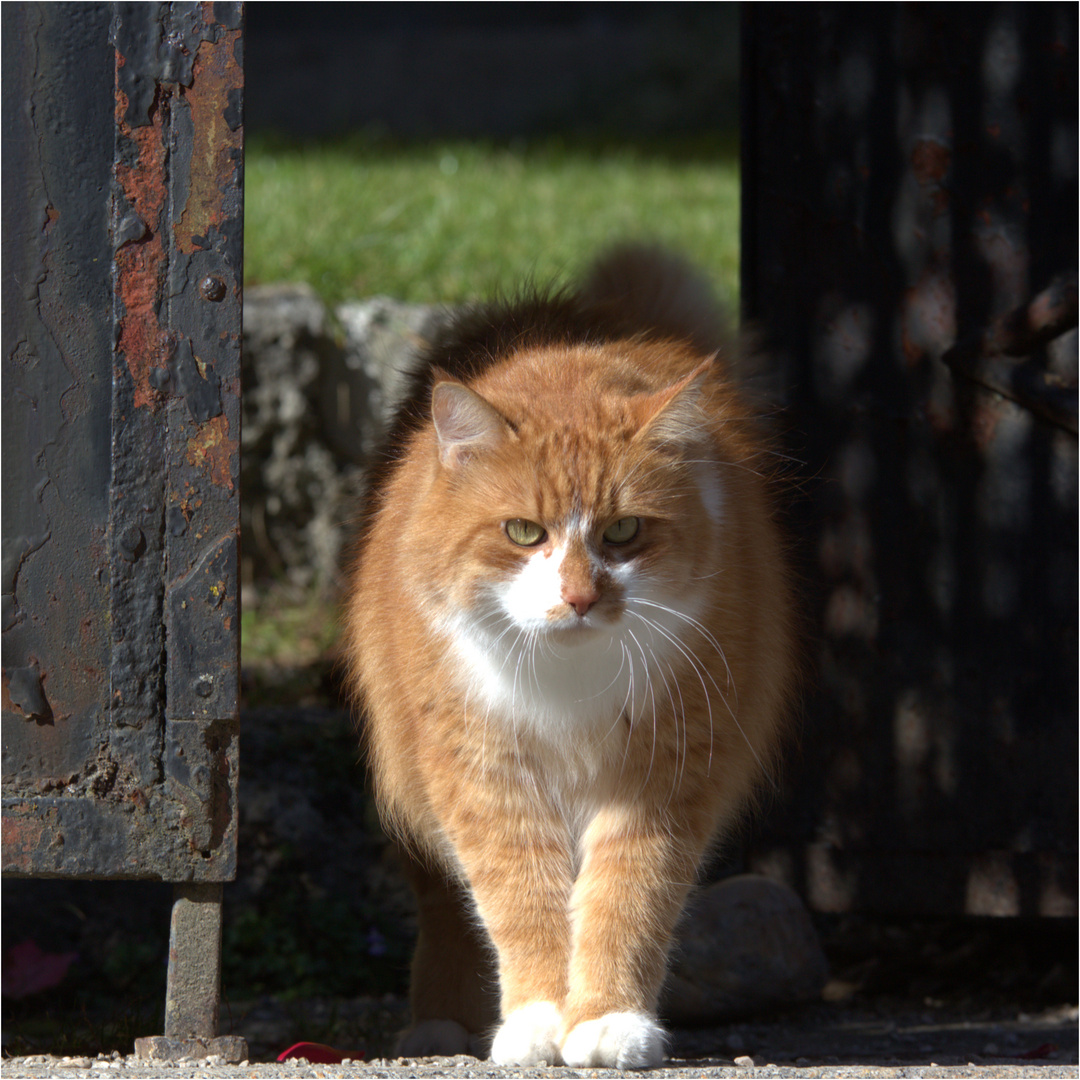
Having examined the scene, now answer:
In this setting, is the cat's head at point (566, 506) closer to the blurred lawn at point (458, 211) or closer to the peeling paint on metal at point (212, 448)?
the peeling paint on metal at point (212, 448)

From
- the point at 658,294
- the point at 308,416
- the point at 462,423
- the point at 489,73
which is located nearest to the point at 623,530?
the point at 462,423

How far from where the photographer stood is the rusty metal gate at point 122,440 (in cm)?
215

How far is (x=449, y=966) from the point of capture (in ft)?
9.62

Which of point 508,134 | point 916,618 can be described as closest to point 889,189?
point 916,618

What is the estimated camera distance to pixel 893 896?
3.50 meters

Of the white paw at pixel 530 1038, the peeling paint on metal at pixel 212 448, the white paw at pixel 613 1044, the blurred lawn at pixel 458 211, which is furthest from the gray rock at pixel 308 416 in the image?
the white paw at pixel 613 1044

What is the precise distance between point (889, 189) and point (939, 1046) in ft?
7.82

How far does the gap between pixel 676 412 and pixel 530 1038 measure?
1.25 meters

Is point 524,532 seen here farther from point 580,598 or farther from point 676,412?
point 676,412

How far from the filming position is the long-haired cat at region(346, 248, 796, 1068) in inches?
89.0

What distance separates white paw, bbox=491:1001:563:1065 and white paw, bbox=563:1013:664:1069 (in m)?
0.04

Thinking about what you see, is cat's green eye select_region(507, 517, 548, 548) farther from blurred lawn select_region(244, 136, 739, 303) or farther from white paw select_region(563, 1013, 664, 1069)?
blurred lawn select_region(244, 136, 739, 303)

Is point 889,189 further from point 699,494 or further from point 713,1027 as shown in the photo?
point 713,1027

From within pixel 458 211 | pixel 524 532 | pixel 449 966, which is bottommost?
pixel 449 966
